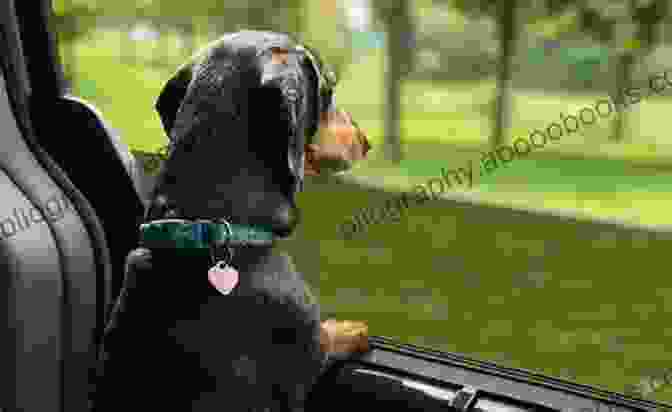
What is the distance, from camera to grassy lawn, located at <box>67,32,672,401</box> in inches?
61.4

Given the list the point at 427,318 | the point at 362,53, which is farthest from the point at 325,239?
the point at 362,53

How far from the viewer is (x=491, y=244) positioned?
5.73ft

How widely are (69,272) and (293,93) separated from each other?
21.3 inches

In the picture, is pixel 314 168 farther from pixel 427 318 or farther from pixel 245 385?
pixel 427 318

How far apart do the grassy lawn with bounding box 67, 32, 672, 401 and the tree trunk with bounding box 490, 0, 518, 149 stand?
0.02m

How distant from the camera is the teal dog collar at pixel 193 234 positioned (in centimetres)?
110

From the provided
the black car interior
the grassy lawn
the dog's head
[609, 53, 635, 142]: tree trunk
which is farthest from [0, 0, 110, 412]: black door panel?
[609, 53, 635, 142]: tree trunk

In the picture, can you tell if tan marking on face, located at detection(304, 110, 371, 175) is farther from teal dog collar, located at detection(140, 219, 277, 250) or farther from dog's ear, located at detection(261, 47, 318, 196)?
teal dog collar, located at detection(140, 219, 277, 250)

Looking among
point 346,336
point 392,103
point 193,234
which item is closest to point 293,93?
point 193,234

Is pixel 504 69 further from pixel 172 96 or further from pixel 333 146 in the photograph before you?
pixel 172 96

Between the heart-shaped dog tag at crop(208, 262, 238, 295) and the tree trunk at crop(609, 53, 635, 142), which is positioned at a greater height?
the tree trunk at crop(609, 53, 635, 142)

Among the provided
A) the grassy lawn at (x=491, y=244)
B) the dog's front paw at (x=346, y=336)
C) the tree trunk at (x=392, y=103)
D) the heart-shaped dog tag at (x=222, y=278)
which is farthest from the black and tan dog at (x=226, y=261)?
the tree trunk at (x=392, y=103)

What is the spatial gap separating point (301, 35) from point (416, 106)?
0.30m

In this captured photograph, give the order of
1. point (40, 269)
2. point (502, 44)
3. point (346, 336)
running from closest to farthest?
point (40, 269) → point (346, 336) → point (502, 44)
